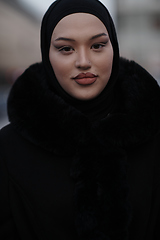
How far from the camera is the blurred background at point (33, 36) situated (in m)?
12.4

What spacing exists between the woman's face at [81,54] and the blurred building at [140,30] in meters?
28.7

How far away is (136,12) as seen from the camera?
30516mm

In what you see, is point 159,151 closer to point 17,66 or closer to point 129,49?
point 17,66

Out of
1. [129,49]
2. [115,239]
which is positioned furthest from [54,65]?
[129,49]

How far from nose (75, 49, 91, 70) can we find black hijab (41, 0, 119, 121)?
6.5 inches

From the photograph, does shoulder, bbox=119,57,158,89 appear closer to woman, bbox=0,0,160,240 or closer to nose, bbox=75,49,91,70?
woman, bbox=0,0,160,240

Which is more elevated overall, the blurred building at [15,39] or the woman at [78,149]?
the blurred building at [15,39]

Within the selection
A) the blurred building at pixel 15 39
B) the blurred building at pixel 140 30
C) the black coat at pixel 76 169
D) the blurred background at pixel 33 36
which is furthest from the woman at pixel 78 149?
the blurred building at pixel 140 30

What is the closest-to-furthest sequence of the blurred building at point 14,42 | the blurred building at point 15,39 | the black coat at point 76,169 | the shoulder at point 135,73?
the black coat at point 76,169
the shoulder at point 135,73
the blurred building at point 14,42
the blurred building at point 15,39

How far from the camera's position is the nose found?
3.64 feet

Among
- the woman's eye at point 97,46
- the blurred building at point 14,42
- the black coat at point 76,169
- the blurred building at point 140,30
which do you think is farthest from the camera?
the blurred building at point 140,30

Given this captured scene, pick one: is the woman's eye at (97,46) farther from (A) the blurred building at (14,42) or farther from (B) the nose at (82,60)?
(A) the blurred building at (14,42)

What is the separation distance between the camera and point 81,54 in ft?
3.69

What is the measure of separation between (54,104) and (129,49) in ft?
101
